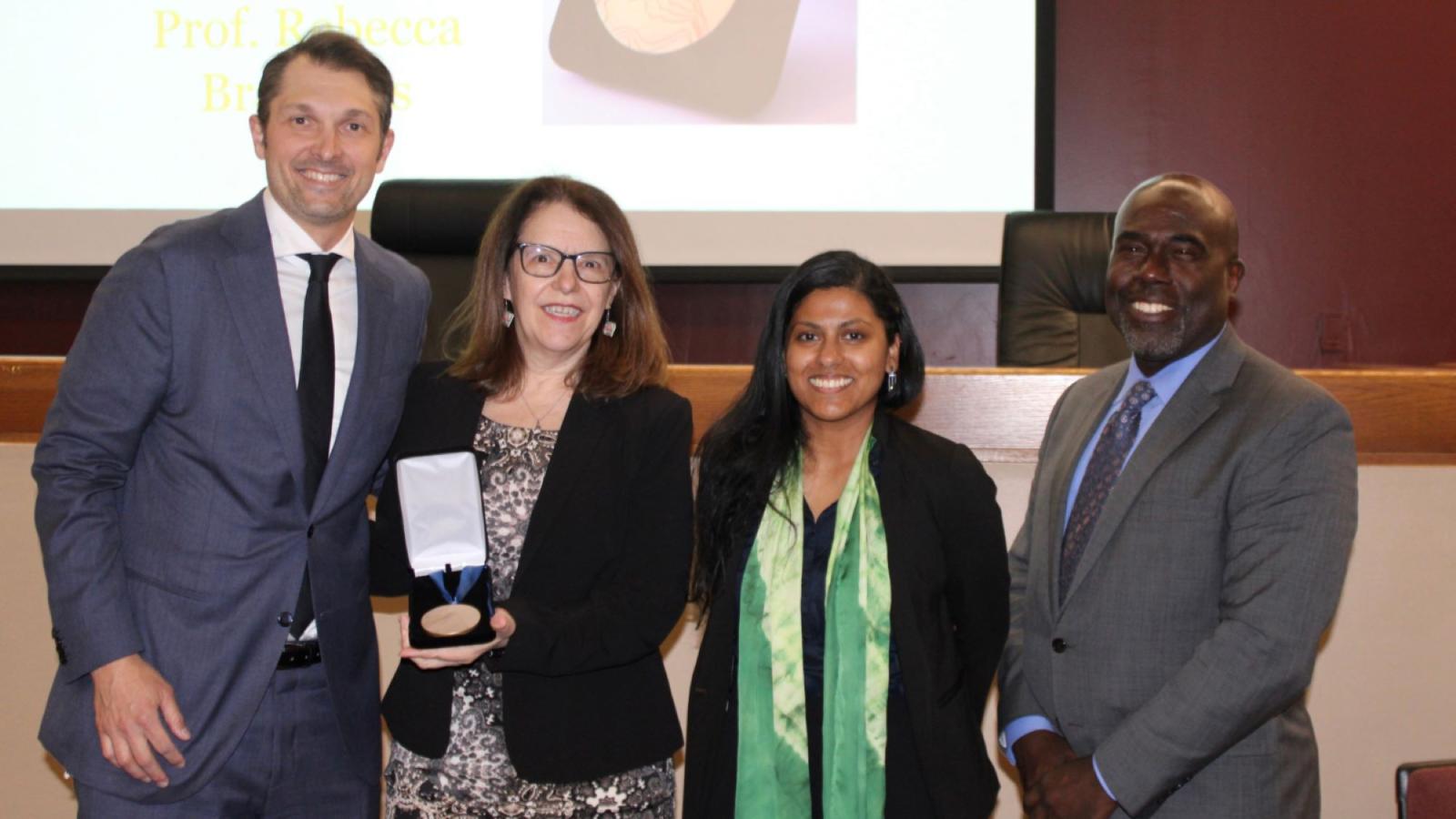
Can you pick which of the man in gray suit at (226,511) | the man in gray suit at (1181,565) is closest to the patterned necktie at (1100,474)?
the man in gray suit at (1181,565)

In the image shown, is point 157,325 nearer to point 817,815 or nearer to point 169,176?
point 817,815

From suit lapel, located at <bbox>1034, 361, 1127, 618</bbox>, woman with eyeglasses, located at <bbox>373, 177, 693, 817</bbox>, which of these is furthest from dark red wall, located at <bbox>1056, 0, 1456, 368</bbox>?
woman with eyeglasses, located at <bbox>373, 177, 693, 817</bbox>

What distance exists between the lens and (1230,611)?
5.47ft

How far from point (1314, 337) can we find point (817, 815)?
386cm

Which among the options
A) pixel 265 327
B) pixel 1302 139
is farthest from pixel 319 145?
pixel 1302 139

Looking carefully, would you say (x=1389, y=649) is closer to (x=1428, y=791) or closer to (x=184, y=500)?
(x=1428, y=791)

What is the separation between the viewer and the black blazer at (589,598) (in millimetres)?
1685

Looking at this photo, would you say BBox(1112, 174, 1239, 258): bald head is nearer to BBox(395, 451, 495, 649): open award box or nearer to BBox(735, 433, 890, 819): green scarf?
BBox(735, 433, 890, 819): green scarf

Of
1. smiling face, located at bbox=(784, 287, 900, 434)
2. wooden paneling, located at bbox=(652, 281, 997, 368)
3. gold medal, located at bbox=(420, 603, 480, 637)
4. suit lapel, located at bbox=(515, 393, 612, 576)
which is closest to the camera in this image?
gold medal, located at bbox=(420, 603, 480, 637)

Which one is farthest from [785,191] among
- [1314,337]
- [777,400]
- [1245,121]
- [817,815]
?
[817,815]

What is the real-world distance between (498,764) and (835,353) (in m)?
0.82

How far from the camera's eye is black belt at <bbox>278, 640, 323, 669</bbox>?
1767 mm

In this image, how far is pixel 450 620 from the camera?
154 cm

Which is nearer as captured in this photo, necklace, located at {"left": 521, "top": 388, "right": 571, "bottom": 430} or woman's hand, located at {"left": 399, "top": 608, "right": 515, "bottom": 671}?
woman's hand, located at {"left": 399, "top": 608, "right": 515, "bottom": 671}
